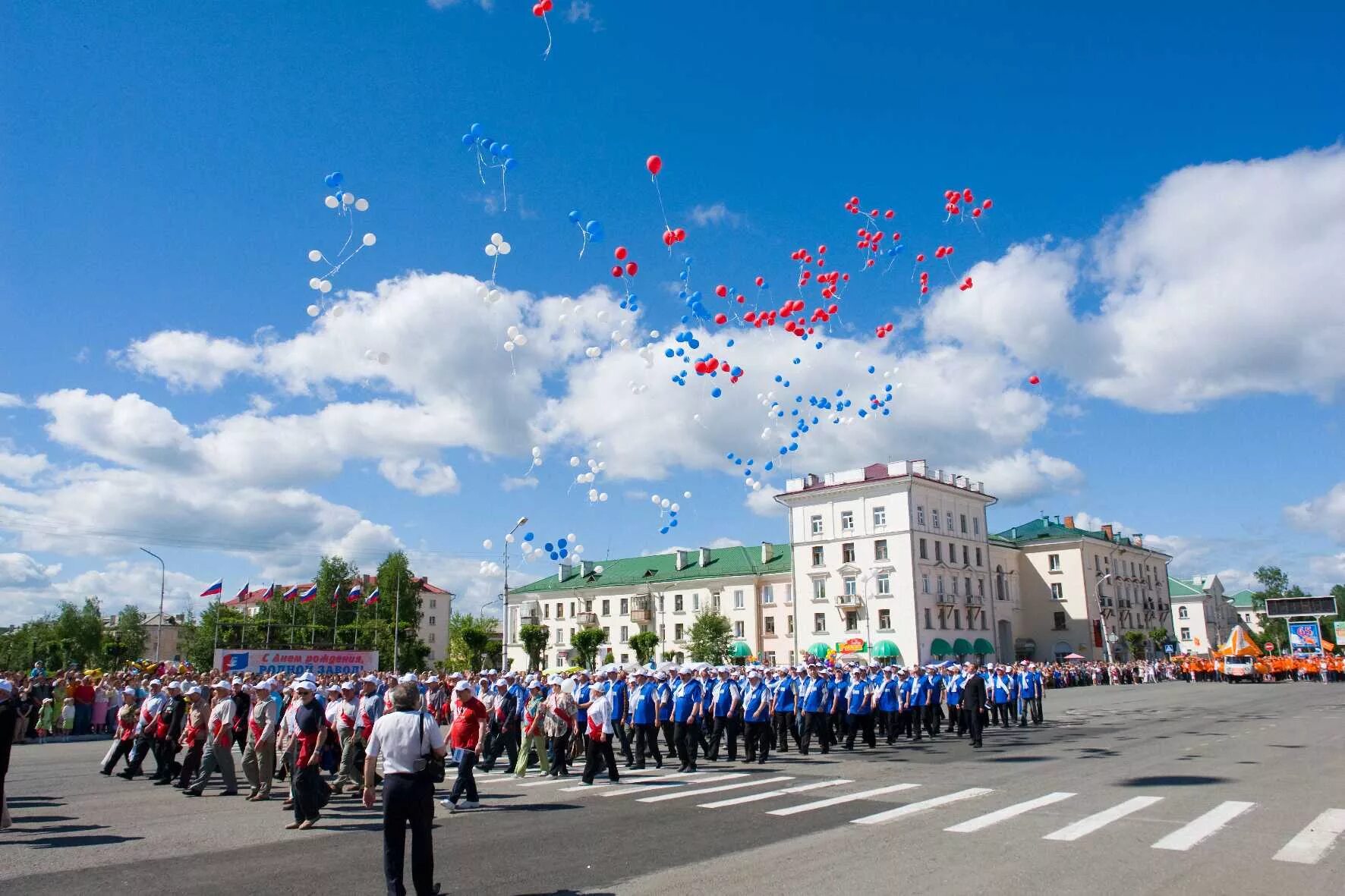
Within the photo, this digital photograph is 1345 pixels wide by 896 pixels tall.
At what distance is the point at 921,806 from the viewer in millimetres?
12383

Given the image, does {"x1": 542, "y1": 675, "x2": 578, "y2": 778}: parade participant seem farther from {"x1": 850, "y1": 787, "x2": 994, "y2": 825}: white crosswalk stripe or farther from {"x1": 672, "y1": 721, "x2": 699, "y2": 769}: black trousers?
{"x1": 850, "y1": 787, "x2": 994, "y2": 825}: white crosswalk stripe

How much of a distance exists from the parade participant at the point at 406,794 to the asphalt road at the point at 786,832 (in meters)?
0.83

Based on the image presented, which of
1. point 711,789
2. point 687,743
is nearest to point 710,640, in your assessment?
point 687,743

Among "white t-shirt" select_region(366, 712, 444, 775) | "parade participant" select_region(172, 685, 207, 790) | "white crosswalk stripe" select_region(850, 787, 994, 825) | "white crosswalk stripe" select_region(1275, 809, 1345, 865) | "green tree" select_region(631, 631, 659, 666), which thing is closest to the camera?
"white t-shirt" select_region(366, 712, 444, 775)

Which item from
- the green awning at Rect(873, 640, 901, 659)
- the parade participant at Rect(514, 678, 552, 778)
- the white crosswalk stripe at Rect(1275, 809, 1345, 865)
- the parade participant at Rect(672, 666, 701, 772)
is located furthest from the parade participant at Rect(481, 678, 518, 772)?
the green awning at Rect(873, 640, 901, 659)

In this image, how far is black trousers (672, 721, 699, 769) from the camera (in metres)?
17.9

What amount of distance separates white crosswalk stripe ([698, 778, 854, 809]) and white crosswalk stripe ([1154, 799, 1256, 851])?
17.9ft

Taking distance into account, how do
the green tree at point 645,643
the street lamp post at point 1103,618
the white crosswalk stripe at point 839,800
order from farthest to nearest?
the green tree at point 645,643 < the street lamp post at point 1103,618 < the white crosswalk stripe at point 839,800

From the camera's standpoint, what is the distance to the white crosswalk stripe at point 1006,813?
1065cm

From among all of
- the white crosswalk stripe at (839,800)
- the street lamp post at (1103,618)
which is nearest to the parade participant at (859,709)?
the white crosswalk stripe at (839,800)

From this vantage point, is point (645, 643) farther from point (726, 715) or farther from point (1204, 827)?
point (1204, 827)

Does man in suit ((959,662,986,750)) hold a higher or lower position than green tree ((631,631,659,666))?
lower

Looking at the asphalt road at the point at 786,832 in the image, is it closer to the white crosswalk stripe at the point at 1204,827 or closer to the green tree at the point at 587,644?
the white crosswalk stripe at the point at 1204,827

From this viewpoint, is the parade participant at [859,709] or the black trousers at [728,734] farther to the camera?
the parade participant at [859,709]
